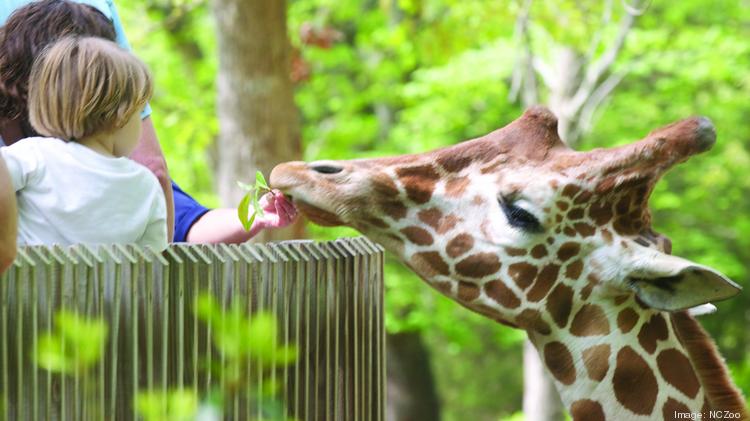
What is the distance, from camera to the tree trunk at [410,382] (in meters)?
15.5

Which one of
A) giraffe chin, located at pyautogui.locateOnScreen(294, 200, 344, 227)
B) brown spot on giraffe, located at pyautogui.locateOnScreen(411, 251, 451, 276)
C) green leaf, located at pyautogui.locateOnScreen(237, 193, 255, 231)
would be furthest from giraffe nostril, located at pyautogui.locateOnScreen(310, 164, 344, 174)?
brown spot on giraffe, located at pyautogui.locateOnScreen(411, 251, 451, 276)

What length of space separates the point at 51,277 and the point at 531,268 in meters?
1.23

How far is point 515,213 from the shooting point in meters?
3.14

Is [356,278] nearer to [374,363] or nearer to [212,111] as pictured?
[374,363]

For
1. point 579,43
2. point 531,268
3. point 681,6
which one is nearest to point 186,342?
point 531,268

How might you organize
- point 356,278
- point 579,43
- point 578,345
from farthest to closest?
point 579,43, point 356,278, point 578,345

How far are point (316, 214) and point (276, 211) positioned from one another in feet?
0.68

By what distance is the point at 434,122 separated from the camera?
47.1 feet

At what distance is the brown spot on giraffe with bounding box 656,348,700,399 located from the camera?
312cm

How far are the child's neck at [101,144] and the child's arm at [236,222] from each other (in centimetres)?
46

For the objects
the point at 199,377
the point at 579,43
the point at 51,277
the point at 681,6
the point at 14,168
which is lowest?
the point at 199,377

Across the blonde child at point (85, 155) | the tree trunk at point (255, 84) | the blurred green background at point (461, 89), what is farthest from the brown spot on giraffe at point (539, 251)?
the blurred green background at point (461, 89)

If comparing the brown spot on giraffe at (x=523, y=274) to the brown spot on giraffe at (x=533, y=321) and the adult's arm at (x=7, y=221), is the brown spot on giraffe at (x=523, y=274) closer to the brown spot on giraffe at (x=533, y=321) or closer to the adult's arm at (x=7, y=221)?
the brown spot on giraffe at (x=533, y=321)

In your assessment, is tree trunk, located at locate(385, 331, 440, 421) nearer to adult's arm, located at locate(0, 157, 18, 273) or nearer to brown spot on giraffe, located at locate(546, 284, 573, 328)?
brown spot on giraffe, located at locate(546, 284, 573, 328)
